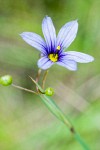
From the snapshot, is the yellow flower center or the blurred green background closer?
the yellow flower center

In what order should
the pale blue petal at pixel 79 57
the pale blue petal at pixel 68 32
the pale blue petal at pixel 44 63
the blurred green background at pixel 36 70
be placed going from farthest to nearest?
the blurred green background at pixel 36 70 → the pale blue petal at pixel 68 32 → the pale blue petal at pixel 79 57 → the pale blue petal at pixel 44 63

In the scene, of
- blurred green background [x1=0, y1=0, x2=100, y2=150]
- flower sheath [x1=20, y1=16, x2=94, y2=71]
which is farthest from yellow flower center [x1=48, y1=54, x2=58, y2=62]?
blurred green background [x1=0, y1=0, x2=100, y2=150]

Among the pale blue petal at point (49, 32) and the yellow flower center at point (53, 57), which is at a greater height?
the pale blue petal at point (49, 32)

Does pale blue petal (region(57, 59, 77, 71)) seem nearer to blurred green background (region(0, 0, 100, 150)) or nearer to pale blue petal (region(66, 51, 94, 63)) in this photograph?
pale blue petal (region(66, 51, 94, 63))

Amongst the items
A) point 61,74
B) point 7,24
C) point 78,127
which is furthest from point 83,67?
point 7,24

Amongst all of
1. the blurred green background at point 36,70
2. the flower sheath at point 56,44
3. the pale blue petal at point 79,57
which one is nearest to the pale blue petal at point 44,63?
the flower sheath at point 56,44

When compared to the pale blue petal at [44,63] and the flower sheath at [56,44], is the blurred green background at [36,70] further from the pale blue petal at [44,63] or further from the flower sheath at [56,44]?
the pale blue petal at [44,63]
